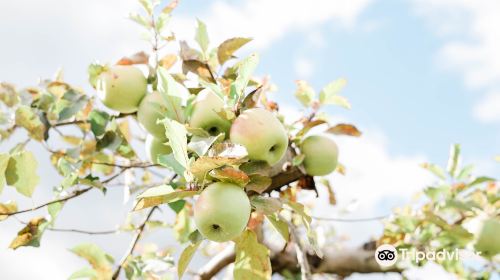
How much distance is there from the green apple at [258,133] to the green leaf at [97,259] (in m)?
0.55

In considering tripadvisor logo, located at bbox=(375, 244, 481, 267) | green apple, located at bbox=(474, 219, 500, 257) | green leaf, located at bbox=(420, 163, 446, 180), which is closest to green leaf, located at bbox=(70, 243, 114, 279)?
tripadvisor logo, located at bbox=(375, 244, 481, 267)

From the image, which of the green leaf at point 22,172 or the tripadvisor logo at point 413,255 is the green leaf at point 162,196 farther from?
the tripadvisor logo at point 413,255

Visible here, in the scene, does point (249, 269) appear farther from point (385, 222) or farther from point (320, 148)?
point (385, 222)

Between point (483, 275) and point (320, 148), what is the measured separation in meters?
1.34

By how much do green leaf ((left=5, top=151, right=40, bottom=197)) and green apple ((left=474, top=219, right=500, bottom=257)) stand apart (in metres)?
1.47

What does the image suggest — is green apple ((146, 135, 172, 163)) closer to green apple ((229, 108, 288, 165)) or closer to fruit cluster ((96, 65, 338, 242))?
fruit cluster ((96, 65, 338, 242))

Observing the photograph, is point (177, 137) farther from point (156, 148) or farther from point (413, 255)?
point (413, 255)

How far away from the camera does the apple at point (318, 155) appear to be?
4.33ft

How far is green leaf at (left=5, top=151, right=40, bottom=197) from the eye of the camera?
1.15 m

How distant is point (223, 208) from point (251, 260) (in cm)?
23

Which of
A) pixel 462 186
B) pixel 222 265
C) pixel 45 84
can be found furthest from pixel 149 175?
pixel 462 186

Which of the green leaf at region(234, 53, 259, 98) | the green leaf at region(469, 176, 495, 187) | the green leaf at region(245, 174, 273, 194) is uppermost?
the green leaf at region(234, 53, 259, 98)

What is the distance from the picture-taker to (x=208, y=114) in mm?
1019

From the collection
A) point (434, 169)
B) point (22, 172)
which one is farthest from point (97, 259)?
point (434, 169)
